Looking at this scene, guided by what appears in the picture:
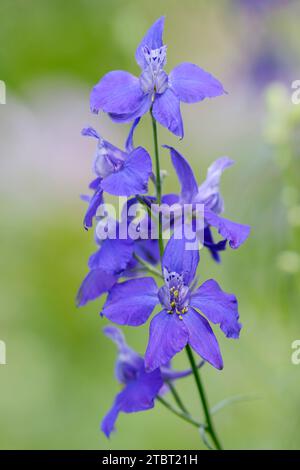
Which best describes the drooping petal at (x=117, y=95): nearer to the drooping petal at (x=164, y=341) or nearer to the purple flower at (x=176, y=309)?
the purple flower at (x=176, y=309)

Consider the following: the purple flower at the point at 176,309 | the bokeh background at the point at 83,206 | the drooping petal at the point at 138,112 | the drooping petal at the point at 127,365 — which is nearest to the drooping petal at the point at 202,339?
the purple flower at the point at 176,309

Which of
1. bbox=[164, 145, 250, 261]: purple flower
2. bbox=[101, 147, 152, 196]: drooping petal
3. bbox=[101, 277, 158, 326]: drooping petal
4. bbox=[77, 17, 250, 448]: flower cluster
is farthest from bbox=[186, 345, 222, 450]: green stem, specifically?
bbox=[101, 147, 152, 196]: drooping petal

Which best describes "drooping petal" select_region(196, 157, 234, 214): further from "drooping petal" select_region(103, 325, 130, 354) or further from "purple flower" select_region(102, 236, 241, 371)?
"drooping petal" select_region(103, 325, 130, 354)

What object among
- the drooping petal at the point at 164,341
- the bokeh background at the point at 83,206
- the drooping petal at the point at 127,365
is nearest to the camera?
the drooping petal at the point at 164,341

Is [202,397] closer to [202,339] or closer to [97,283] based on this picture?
[202,339]

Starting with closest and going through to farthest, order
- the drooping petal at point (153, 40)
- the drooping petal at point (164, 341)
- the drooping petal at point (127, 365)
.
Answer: the drooping petal at point (164, 341)
the drooping petal at point (153, 40)
the drooping petal at point (127, 365)

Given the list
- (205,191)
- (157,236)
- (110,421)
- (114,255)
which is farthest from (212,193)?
(110,421)
